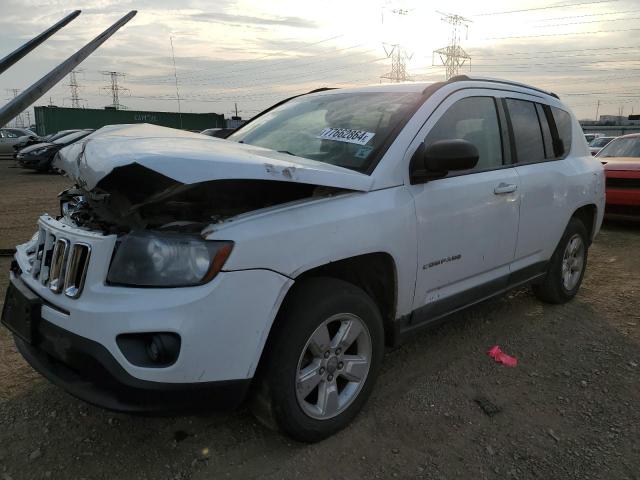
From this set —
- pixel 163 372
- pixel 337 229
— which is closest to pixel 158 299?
pixel 163 372

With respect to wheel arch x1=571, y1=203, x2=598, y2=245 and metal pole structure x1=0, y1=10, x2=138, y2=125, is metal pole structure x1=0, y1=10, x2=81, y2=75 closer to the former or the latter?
metal pole structure x1=0, y1=10, x2=138, y2=125

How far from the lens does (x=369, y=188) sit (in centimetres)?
260

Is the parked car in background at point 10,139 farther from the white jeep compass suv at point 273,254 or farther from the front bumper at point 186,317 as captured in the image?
the front bumper at point 186,317

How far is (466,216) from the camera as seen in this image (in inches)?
121

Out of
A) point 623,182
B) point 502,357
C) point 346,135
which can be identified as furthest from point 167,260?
point 623,182

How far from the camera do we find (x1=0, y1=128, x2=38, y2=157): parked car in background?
2491cm

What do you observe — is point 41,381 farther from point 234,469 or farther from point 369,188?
point 369,188

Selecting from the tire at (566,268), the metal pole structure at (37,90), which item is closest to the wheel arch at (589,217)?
the tire at (566,268)

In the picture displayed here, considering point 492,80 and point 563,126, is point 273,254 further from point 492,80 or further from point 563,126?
point 563,126

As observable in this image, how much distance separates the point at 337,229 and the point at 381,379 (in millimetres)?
1244

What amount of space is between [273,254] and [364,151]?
0.97 m

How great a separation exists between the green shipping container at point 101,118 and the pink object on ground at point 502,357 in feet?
110

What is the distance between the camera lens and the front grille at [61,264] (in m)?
2.15

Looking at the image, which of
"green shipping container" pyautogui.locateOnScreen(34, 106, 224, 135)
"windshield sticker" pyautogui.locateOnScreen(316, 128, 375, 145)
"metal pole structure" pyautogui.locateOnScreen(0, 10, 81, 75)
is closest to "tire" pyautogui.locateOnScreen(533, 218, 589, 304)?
"windshield sticker" pyautogui.locateOnScreen(316, 128, 375, 145)
